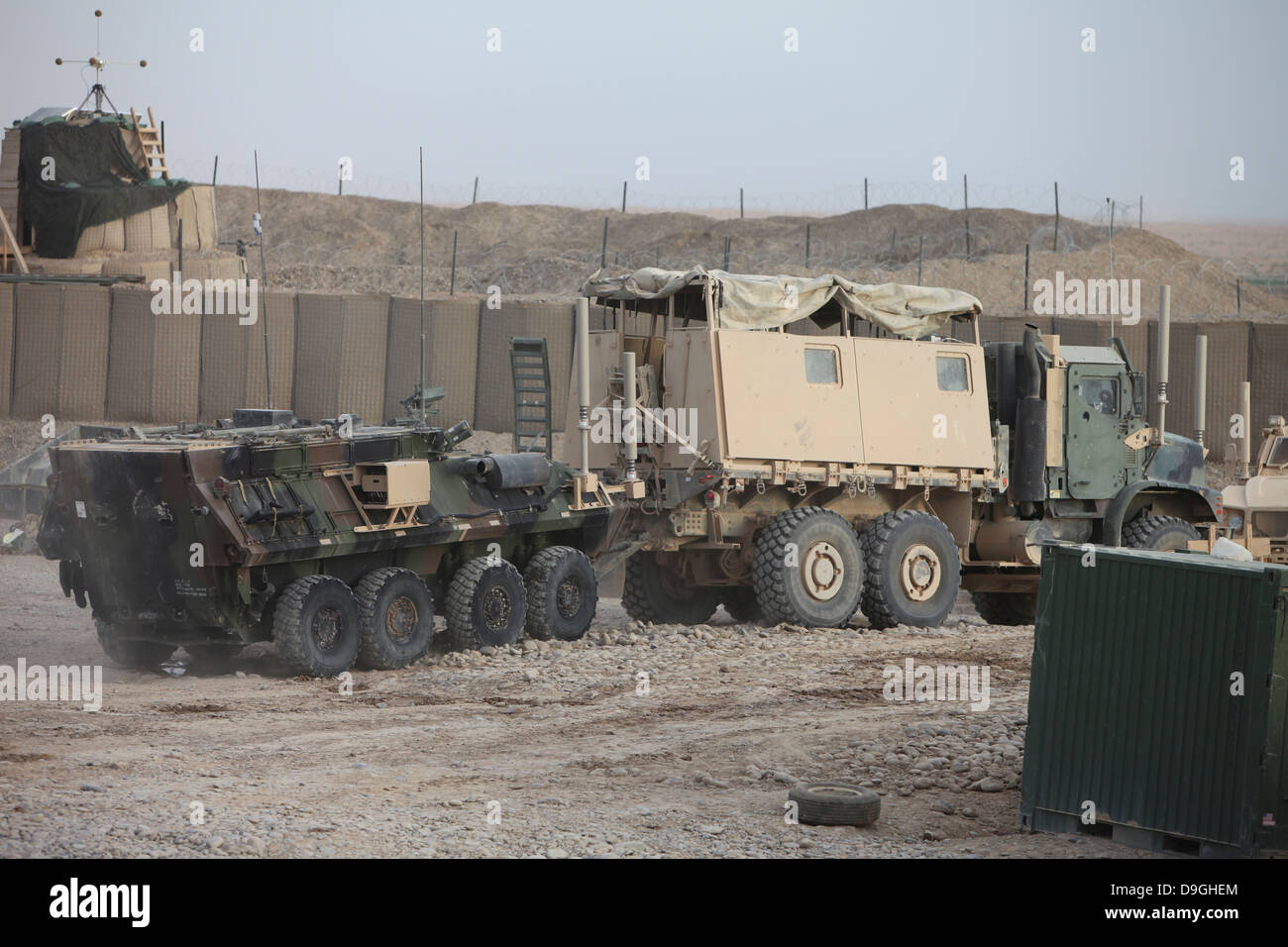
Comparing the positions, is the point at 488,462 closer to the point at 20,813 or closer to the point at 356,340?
the point at 20,813

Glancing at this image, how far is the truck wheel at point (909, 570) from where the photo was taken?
16.8 metres

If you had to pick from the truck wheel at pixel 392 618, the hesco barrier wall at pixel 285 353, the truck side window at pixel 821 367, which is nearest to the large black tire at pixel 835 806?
the truck wheel at pixel 392 618

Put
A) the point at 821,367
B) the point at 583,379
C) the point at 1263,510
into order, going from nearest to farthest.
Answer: the point at 583,379
the point at 821,367
the point at 1263,510

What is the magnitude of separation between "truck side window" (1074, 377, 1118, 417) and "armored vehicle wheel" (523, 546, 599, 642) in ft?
18.5

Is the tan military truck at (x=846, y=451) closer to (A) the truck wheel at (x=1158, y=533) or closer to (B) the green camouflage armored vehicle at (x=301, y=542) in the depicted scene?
(A) the truck wheel at (x=1158, y=533)

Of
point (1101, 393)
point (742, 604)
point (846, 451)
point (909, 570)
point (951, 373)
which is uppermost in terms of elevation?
point (951, 373)

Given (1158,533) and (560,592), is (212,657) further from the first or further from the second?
(1158,533)

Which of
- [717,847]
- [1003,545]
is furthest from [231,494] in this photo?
[1003,545]

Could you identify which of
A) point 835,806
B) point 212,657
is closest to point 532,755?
point 835,806

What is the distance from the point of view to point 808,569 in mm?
16500

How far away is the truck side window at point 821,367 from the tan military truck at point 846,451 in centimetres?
1

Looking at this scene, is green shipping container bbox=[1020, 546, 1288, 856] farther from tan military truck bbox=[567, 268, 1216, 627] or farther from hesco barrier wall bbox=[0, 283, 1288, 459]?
hesco barrier wall bbox=[0, 283, 1288, 459]

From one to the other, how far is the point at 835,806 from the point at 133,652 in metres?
7.86

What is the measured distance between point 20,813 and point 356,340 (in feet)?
64.1
